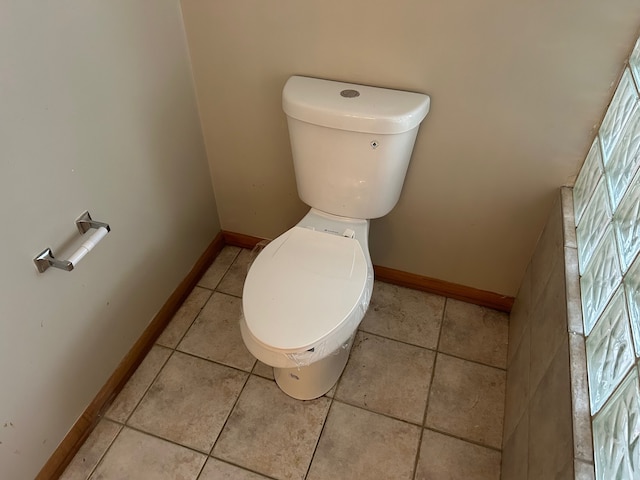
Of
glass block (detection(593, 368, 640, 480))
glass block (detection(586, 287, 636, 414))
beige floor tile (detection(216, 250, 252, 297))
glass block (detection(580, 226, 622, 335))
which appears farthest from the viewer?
beige floor tile (detection(216, 250, 252, 297))

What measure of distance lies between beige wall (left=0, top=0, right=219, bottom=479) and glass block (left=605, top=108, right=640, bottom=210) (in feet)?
4.06

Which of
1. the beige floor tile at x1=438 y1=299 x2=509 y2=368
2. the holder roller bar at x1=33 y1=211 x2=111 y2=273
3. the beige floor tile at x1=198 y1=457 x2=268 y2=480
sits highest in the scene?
the holder roller bar at x1=33 y1=211 x2=111 y2=273

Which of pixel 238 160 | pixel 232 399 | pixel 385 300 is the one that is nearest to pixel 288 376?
pixel 232 399

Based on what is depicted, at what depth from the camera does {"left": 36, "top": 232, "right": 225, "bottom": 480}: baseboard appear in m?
1.35

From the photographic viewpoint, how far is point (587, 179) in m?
1.31

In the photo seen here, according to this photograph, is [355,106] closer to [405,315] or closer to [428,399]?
[405,315]

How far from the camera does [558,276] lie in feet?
4.04

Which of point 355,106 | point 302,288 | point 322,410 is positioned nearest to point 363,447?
point 322,410

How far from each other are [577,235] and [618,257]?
305mm

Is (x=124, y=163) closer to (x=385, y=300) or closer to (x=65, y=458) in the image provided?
(x=65, y=458)

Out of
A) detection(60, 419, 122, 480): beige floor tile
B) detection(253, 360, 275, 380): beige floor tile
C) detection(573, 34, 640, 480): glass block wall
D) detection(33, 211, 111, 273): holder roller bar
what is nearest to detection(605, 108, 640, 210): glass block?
detection(573, 34, 640, 480): glass block wall

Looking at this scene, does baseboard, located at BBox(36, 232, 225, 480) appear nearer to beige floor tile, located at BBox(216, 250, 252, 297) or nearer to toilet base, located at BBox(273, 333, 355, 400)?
beige floor tile, located at BBox(216, 250, 252, 297)

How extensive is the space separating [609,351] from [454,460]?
673 millimetres

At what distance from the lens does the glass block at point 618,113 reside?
1.12 meters
